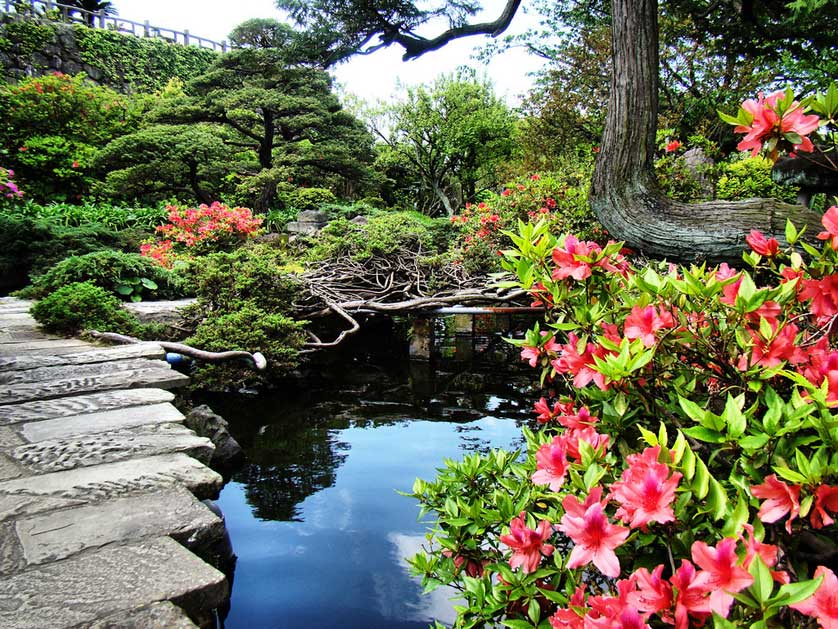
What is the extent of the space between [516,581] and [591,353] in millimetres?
604

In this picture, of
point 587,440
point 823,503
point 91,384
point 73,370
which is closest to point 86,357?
point 73,370

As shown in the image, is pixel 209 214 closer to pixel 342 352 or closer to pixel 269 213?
pixel 342 352

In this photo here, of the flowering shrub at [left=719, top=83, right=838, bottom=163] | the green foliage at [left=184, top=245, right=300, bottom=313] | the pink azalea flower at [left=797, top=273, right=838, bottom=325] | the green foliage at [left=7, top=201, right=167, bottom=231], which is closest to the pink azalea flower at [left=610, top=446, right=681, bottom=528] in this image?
the pink azalea flower at [left=797, top=273, right=838, bottom=325]

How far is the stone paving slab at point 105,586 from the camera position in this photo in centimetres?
98

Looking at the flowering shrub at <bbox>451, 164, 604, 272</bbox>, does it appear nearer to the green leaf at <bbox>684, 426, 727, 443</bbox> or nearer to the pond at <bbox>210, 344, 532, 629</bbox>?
the pond at <bbox>210, 344, 532, 629</bbox>

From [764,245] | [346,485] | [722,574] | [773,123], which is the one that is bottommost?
[346,485]

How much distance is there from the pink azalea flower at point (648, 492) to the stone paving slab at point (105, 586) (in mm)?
879

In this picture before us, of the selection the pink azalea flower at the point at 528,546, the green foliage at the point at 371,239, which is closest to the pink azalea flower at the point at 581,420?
the pink azalea flower at the point at 528,546

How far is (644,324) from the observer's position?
3.76ft

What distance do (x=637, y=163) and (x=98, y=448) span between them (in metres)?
3.36

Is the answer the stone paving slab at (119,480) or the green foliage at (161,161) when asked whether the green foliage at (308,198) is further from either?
the stone paving slab at (119,480)

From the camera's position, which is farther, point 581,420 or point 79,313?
point 79,313

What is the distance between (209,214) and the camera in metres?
8.54

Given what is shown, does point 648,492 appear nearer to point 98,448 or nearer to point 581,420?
point 581,420
